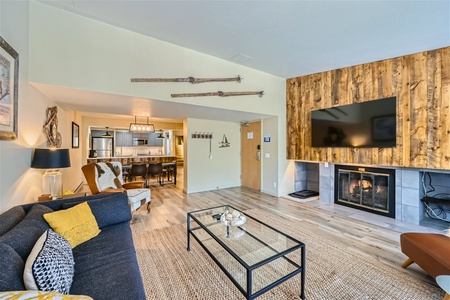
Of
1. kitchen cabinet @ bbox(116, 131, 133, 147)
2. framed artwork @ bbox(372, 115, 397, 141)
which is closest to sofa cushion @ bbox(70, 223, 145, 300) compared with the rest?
framed artwork @ bbox(372, 115, 397, 141)

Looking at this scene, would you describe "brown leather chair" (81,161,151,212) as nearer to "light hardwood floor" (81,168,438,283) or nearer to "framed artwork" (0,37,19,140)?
"light hardwood floor" (81,168,438,283)

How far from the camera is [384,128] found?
3.38m

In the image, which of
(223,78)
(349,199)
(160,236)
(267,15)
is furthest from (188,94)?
(349,199)

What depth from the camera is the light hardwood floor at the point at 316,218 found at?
97.0 inches

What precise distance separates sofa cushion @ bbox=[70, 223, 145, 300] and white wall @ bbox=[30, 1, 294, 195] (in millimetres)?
2109

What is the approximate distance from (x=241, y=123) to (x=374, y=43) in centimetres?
369

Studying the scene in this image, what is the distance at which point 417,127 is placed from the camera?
10.1 ft

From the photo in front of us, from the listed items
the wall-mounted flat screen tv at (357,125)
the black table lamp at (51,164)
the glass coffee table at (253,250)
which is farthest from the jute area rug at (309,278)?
the wall-mounted flat screen tv at (357,125)

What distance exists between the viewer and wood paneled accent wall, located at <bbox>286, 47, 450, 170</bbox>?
289cm

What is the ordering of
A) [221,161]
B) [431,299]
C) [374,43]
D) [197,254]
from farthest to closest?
[221,161]
[374,43]
[197,254]
[431,299]

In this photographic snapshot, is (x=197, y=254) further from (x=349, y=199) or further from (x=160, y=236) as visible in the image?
(x=349, y=199)

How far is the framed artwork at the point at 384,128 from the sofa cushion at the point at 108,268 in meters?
4.13

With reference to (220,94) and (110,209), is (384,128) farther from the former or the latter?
(110,209)

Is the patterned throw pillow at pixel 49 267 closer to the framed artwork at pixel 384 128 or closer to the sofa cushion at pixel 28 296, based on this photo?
the sofa cushion at pixel 28 296
